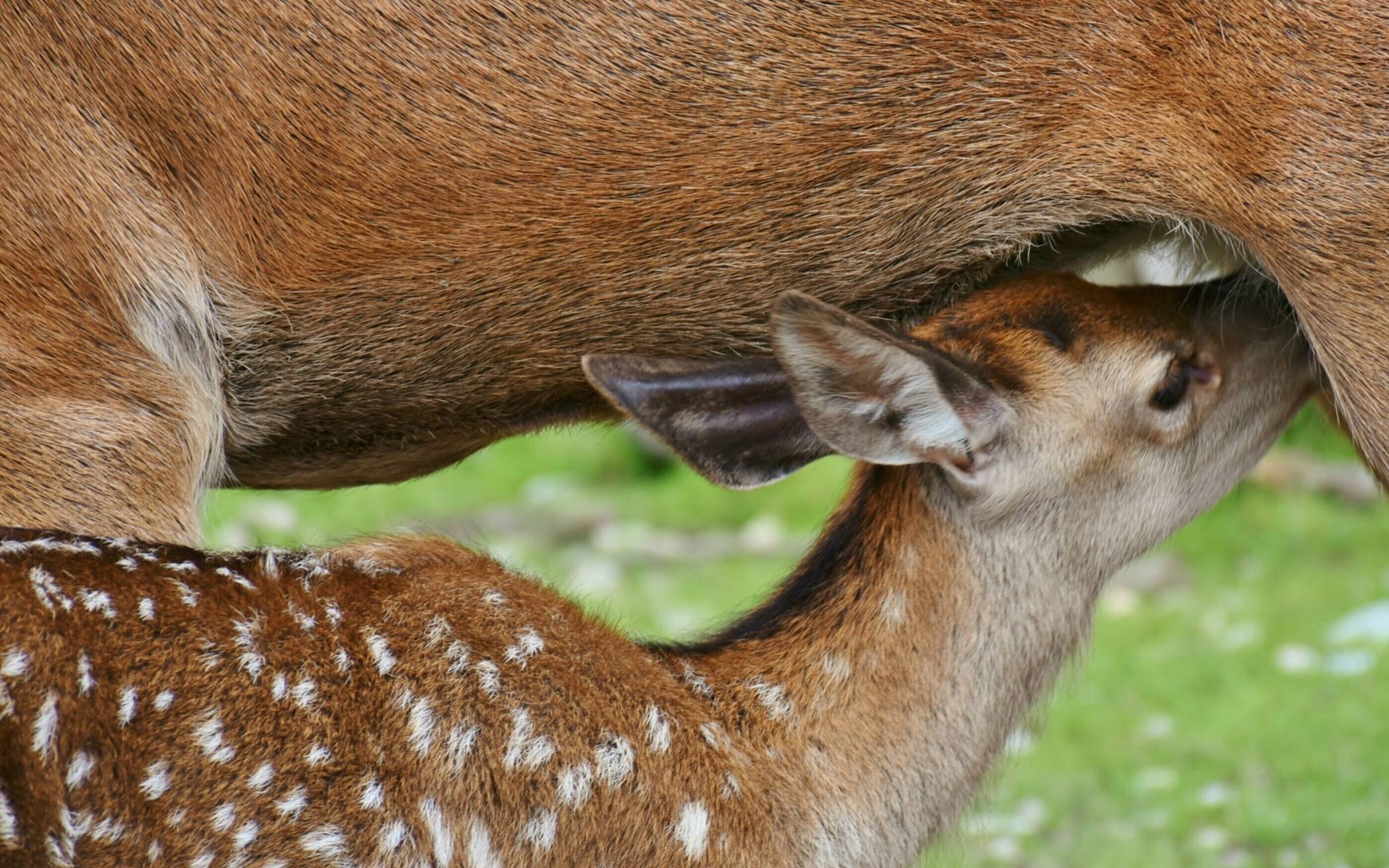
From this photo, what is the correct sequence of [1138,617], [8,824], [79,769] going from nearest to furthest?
[8,824] → [79,769] → [1138,617]

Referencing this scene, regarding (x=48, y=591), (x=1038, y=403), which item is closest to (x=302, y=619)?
(x=48, y=591)

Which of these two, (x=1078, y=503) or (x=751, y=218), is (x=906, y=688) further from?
(x=751, y=218)

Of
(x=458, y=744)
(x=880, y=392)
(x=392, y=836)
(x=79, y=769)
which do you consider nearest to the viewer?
(x=79, y=769)

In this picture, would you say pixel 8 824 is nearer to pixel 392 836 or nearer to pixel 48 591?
pixel 48 591

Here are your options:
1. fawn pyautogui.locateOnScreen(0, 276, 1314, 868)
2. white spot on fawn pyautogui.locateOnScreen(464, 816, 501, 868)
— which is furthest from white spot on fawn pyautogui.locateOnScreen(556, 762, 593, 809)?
white spot on fawn pyautogui.locateOnScreen(464, 816, 501, 868)

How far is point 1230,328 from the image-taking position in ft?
13.1

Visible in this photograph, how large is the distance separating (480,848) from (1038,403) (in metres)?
1.38

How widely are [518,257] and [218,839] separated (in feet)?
4.03

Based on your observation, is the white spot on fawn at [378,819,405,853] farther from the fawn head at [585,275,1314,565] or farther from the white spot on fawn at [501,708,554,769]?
the fawn head at [585,275,1314,565]

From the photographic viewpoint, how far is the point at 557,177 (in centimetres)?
375

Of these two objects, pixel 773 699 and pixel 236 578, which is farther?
pixel 773 699

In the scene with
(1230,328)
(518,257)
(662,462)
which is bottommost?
(662,462)

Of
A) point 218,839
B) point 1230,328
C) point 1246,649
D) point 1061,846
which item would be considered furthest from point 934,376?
point 1246,649

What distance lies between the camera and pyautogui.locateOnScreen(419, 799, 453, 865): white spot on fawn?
11.0 ft
